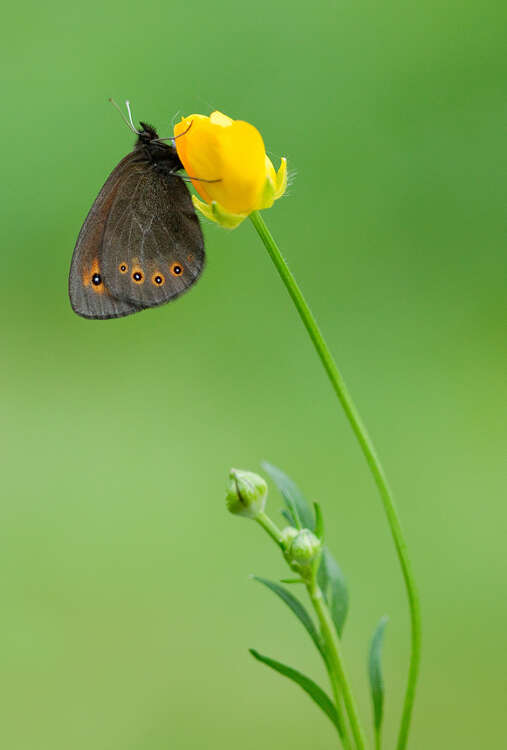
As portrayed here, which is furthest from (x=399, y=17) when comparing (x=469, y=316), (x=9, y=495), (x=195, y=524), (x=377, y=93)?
(x=9, y=495)

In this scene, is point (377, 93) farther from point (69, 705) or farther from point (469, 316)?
point (69, 705)

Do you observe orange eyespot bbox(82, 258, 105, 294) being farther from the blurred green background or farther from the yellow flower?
the blurred green background

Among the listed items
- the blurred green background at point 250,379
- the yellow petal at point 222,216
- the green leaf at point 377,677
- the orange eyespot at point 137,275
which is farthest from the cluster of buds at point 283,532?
the blurred green background at point 250,379

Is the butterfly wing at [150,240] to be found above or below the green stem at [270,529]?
above

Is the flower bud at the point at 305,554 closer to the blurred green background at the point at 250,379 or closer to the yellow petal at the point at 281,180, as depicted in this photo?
the yellow petal at the point at 281,180

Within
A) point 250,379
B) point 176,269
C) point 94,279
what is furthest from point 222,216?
point 250,379
